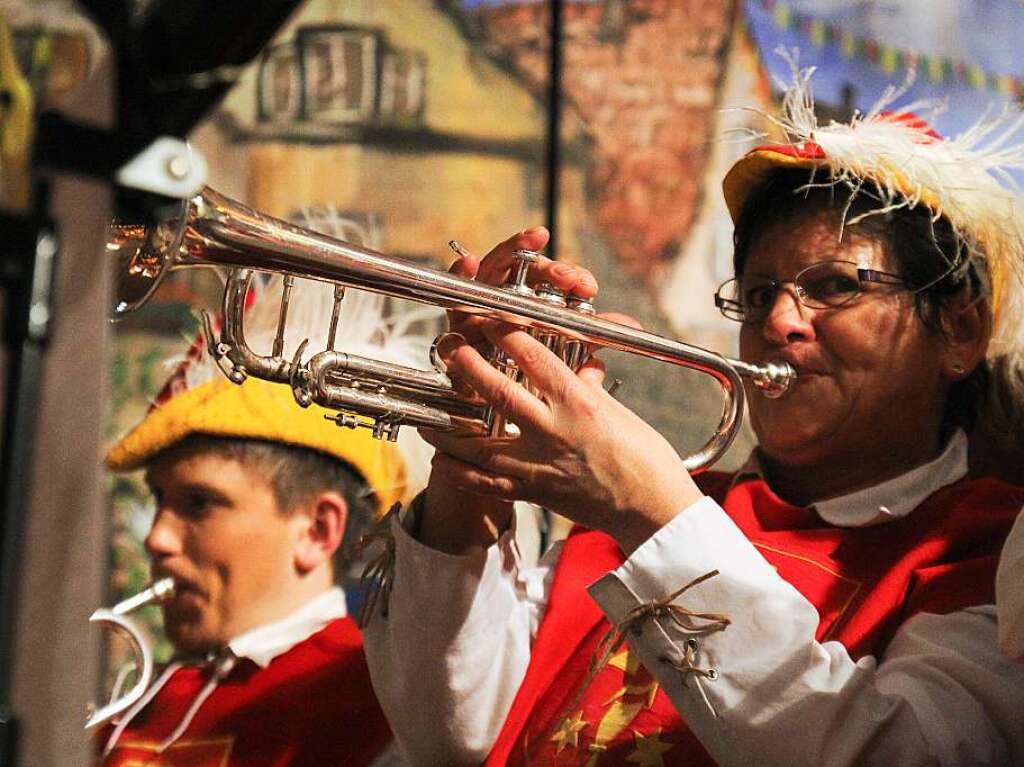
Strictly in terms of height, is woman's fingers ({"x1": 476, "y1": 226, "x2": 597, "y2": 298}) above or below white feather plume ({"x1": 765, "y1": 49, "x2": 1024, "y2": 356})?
below

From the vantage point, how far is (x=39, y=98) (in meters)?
1.02

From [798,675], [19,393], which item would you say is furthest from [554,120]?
[19,393]

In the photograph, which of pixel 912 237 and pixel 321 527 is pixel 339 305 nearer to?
pixel 912 237

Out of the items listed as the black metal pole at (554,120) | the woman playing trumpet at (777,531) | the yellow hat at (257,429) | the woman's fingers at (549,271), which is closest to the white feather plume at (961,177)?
the woman playing trumpet at (777,531)

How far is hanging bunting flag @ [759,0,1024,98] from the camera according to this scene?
15.8 ft

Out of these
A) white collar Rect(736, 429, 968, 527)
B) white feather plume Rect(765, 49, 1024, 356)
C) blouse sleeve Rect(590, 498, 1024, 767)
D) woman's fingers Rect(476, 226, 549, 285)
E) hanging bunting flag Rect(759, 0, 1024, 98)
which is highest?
hanging bunting flag Rect(759, 0, 1024, 98)

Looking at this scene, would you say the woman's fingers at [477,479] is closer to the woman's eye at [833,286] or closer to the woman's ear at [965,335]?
the woman's eye at [833,286]

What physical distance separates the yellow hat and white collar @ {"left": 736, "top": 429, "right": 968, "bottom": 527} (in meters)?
1.07

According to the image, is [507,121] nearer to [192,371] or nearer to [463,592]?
[192,371]

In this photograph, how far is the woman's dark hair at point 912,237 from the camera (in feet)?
7.64

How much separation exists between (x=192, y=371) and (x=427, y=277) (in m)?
1.35

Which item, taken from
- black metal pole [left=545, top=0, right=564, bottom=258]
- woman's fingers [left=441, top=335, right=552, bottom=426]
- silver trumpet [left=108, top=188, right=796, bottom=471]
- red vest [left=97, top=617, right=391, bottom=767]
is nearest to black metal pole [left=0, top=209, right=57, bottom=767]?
silver trumpet [left=108, top=188, right=796, bottom=471]

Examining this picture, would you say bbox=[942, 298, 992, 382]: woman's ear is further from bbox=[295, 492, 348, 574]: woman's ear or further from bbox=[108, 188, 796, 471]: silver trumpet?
bbox=[295, 492, 348, 574]: woman's ear

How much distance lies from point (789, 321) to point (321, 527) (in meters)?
1.28
